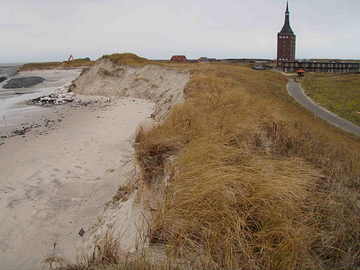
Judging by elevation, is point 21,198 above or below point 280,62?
below

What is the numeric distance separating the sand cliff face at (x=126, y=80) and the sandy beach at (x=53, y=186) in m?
9.74

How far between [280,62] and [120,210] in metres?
94.7

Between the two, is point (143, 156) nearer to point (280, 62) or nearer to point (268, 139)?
point (268, 139)

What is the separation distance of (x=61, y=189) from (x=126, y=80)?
2035cm

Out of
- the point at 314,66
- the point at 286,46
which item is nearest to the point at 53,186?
the point at 314,66

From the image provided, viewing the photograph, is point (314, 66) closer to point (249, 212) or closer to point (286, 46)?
point (286, 46)

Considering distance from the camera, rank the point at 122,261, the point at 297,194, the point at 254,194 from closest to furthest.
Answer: the point at 122,261 → the point at 254,194 → the point at 297,194

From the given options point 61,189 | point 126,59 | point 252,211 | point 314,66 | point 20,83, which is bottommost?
point 61,189

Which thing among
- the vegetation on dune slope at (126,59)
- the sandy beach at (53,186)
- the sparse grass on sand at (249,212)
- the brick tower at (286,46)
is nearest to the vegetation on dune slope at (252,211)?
the sparse grass on sand at (249,212)

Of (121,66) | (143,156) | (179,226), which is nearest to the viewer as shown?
(179,226)

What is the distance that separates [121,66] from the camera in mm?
26141

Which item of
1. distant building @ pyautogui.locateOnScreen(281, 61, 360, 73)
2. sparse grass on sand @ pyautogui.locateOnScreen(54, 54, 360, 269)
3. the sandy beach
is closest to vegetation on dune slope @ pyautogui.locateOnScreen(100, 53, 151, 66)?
the sandy beach

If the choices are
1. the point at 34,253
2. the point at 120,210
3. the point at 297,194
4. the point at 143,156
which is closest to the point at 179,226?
the point at 297,194

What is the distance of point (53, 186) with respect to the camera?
18.1 ft
